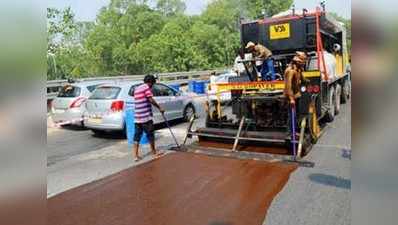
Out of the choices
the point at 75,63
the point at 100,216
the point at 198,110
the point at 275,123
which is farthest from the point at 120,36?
the point at 100,216

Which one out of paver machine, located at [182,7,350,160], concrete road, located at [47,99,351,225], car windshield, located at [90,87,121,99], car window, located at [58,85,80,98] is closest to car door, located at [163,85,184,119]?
concrete road, located at [47,99,351,225]

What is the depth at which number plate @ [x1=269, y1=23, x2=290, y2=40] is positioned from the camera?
34.3ft

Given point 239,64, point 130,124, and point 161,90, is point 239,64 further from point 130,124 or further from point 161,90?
point 130,124

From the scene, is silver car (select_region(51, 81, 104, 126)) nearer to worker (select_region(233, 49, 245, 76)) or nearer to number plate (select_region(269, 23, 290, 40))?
worker (select_region(233, 49, 245, 76))

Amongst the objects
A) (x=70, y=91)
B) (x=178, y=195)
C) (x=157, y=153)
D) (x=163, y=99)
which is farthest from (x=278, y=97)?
(x=70, y=91)

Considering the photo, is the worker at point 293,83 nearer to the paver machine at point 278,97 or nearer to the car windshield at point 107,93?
the paver machine at point 278,97

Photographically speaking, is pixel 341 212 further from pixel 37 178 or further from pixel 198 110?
pixel 198 110

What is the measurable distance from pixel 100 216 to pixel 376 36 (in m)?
4.18

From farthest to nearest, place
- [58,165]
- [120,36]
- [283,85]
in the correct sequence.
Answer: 1. [120,36]
2. [283,85]
3. [58,165]

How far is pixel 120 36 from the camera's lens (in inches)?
1612

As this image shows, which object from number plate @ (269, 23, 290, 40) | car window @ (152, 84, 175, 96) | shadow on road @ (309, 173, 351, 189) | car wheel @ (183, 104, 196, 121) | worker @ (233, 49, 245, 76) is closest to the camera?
shadow on road @ (309, 173, 351, 189)

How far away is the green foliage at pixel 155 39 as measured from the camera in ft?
112

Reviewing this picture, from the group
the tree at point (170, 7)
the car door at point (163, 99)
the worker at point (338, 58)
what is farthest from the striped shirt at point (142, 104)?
the tree at point (170, 7)

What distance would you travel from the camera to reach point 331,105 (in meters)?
11.1
